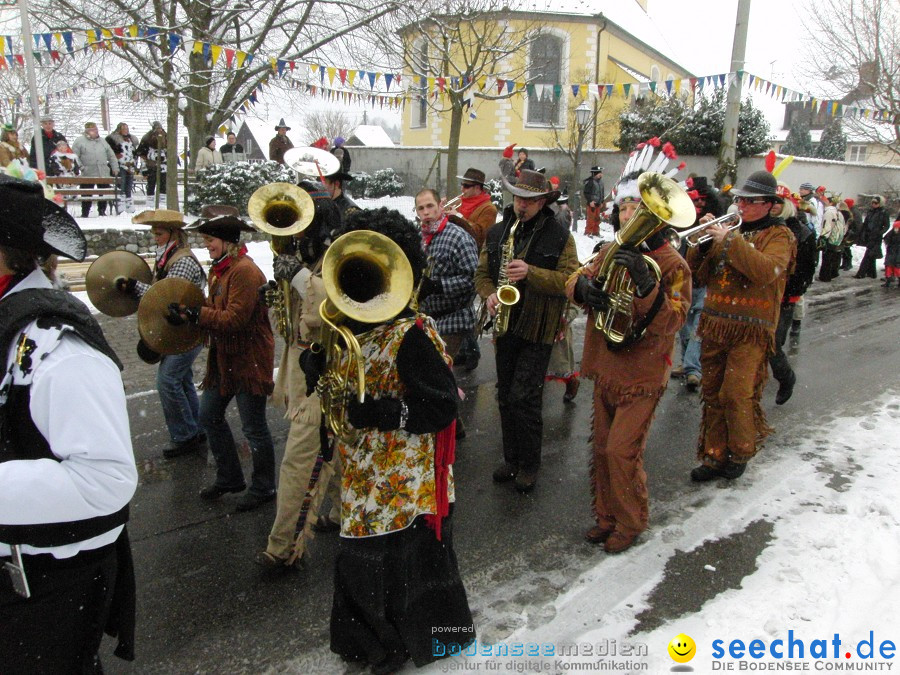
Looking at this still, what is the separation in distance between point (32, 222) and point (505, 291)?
9.21ft

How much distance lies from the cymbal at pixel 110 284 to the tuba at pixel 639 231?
114 inches

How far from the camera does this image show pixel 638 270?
10.8 feet

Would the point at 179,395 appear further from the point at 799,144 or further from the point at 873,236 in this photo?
the point at 799,144

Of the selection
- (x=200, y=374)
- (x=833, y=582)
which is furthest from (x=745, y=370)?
(x=200, y=374)

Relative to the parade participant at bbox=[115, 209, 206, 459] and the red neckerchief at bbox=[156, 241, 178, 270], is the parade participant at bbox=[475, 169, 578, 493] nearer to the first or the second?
the parade participant at bbox=[115, 209, 206, 459]

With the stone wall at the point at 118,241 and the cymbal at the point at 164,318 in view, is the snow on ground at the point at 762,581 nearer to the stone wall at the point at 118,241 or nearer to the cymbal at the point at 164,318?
the cymbal at the point at 164,318

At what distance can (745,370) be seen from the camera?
4.32 meters

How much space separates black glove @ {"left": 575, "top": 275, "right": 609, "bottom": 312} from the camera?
11.3 ft

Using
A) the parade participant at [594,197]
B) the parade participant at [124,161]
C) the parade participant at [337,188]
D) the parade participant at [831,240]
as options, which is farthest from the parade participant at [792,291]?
the parade participant at [124,161]

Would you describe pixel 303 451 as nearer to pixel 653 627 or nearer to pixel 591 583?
pixel 591 583

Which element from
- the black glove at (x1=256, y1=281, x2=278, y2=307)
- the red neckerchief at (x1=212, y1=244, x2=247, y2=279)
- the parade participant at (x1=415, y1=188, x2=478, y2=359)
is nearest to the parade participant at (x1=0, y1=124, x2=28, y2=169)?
the red neckerchief at (x1=212, y1=244, x2=247, y2=279)

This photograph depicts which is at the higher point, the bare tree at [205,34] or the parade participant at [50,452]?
the bare tree at [205,34]

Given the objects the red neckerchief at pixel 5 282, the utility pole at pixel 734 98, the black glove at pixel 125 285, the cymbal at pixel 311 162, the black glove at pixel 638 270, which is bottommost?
the black glove at pixel 125 285

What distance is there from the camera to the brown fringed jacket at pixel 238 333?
3.81 metres
